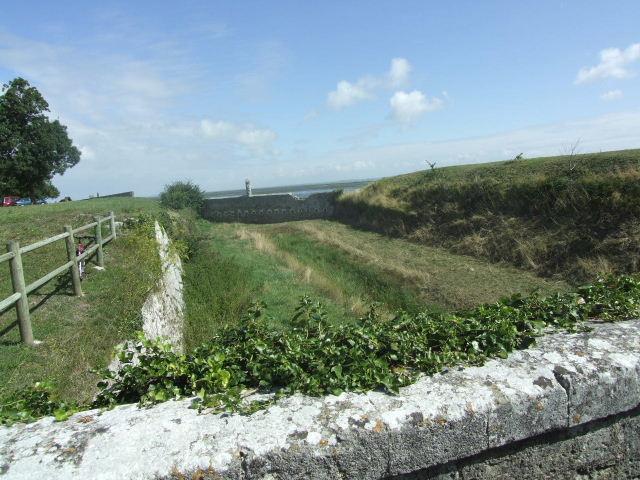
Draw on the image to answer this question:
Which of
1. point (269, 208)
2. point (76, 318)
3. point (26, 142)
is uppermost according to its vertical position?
point (26, 142)

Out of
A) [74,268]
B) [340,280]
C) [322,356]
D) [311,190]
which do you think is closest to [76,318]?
[74,268]

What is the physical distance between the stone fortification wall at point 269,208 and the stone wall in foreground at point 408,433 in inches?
1126

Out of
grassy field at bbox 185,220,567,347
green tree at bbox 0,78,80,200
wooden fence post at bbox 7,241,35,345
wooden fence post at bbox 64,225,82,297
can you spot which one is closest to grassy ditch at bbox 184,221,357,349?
grassy field at bbox 185,220,567,347

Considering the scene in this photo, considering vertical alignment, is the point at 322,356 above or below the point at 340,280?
above

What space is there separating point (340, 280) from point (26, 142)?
33876 millimetres

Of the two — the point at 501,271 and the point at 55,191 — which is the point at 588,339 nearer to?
the point at 501,271

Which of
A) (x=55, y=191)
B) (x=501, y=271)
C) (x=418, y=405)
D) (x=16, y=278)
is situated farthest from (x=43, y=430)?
(x=55, y=191)

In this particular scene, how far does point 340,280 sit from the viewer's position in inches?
594

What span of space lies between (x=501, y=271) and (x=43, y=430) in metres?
14.0

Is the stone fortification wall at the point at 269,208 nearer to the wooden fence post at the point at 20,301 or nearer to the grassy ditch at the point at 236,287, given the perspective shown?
the grassy ditch at the point at 236,287

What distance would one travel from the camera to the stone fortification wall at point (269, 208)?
1258 inches

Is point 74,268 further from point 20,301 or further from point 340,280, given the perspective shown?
point 340,280

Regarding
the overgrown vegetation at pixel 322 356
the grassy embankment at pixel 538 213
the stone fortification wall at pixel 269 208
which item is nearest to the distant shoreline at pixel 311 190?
the stone fortification wall at pixel 269 208

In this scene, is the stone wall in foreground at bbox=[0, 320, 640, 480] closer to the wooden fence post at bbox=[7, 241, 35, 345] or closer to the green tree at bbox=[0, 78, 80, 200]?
the wooden fence post at bbox=[7, 241, 35, 345]
